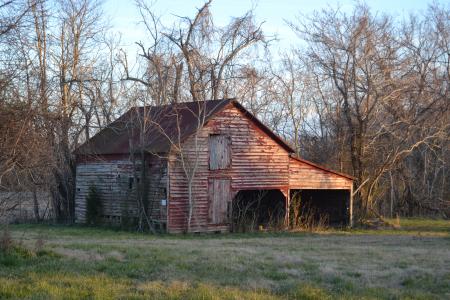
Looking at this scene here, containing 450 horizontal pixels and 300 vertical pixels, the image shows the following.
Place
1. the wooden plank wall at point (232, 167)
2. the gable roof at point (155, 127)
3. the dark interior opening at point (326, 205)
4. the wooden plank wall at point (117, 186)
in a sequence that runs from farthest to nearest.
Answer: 1. the dark interior opening at point (326, 205)
2. the gable roof at point (155, 127)
3. the wooden plank wall at point (117, 186)
4. the wooden plank wall at point (232, 167)

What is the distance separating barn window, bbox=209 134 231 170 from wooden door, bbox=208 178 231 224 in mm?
631

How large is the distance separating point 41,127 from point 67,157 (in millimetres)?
20581

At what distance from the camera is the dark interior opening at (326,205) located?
3372 cm

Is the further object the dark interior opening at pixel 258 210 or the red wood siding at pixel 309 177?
the red wood siding at pixel 309 177

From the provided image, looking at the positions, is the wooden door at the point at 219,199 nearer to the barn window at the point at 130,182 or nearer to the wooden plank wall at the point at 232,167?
the wooden plank wall at the point at 232,167

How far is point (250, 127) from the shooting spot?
2981 cm

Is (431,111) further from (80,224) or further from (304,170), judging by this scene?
(80,224)

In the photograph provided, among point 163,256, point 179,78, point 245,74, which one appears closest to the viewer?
point 163,256

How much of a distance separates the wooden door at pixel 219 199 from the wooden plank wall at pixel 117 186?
89.8 inches

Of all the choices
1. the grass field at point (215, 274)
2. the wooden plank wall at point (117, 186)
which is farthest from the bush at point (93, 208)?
the grass field at point (215, 274)

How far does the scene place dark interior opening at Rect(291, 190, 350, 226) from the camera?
111 feet

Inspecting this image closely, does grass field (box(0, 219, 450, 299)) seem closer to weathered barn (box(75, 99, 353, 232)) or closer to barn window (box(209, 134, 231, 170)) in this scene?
weathered barn (box(75, 99, 353, 232))

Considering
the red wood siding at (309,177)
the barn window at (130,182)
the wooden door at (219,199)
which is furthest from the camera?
the red wood siding at (309,177)

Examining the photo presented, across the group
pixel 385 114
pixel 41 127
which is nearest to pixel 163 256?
pixel 41 127
